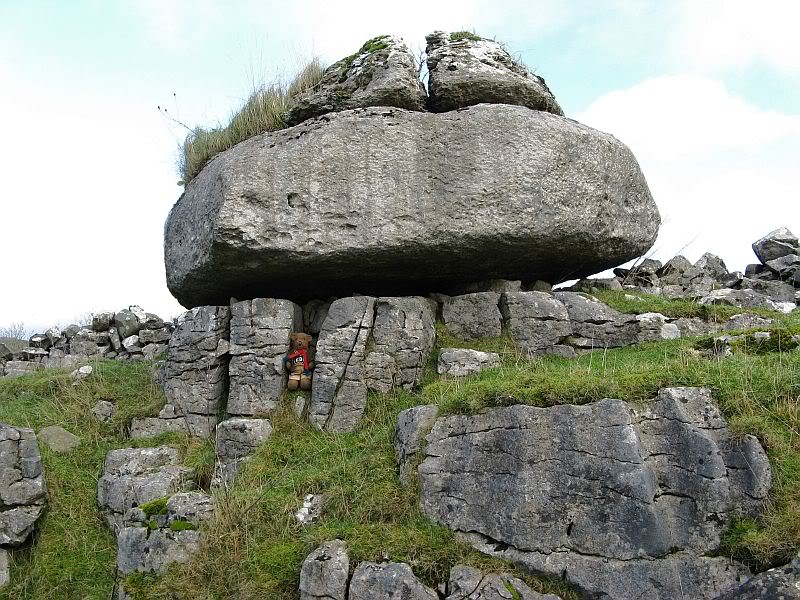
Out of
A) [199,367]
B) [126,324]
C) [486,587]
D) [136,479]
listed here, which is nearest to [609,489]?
[486,587]

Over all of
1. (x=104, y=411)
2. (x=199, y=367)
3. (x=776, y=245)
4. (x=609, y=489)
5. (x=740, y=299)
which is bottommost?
(x=609, y=489)

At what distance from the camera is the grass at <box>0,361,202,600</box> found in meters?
7.44

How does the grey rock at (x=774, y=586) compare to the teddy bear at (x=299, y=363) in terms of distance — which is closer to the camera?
the grey rock at (x=774, y=586)

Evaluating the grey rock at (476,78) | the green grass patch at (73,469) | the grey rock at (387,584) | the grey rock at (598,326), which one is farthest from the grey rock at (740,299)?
the green grass patch at (73,469)

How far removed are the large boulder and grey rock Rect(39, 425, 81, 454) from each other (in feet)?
8.16

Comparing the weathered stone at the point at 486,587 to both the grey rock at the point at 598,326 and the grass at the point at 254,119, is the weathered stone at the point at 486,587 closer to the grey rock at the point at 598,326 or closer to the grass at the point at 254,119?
the grey rock at the point at 598,326

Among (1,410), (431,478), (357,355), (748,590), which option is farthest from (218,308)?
(748,590)

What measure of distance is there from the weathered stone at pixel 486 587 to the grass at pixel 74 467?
379 cm

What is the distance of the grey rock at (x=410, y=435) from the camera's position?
662 cm

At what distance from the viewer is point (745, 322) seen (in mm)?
9047

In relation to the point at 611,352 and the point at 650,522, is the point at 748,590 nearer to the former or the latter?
the point at 650,522

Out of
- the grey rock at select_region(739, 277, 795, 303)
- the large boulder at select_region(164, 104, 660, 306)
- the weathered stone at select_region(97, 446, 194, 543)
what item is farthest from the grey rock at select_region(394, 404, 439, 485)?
the grey rock at select_region(739, 277, 795, 303)

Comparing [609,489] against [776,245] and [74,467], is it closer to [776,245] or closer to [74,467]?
[74,467]

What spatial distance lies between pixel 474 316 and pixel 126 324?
252 inches
